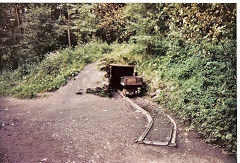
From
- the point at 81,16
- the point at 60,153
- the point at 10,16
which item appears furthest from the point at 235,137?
the point at 81,16

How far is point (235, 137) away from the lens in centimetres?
249

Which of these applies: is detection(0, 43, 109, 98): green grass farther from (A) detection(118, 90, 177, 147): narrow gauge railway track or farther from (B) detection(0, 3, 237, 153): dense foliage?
(A) detection(118, 90, 177, 147): narrow gauge railway track

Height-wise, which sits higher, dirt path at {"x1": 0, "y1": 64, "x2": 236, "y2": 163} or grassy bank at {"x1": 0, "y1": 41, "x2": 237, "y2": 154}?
grassy bank at {"x1": 0, "y1": 41, "x2": 237, "y2": 154}

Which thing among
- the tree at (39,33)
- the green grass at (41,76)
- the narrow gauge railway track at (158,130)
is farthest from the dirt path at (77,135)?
the tree at (39,33)

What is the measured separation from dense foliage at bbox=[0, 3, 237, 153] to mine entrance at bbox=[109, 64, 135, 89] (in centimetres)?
57

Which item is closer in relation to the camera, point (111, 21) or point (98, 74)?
point (98, 74)

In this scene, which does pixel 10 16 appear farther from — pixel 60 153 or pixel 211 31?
pixel 211 31

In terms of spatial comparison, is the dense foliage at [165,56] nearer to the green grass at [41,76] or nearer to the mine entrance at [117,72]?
the green grass at [41,76]

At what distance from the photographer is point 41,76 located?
4.14 meters

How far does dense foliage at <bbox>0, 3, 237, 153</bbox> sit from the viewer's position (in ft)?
9.07

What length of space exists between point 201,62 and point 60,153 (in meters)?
3.93

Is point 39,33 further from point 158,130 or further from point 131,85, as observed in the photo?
point 158,130

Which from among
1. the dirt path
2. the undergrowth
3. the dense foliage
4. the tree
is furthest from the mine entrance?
the tree

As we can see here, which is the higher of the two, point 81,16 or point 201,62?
point 81,16
